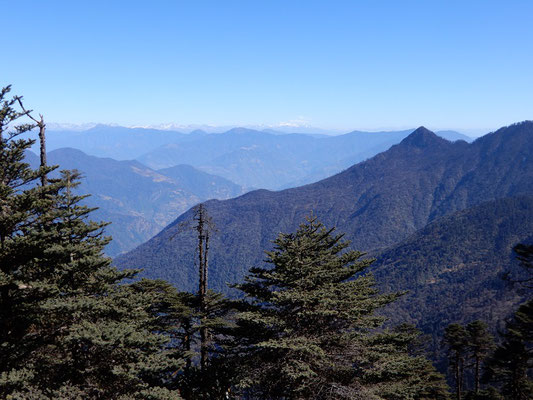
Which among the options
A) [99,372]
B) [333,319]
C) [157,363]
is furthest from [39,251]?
[333,319]

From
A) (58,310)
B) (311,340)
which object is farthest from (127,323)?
(311,340)

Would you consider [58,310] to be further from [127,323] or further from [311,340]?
[311,340]

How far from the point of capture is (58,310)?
12.4 meters

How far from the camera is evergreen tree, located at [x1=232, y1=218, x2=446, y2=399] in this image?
15.2 m

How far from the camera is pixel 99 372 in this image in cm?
1352

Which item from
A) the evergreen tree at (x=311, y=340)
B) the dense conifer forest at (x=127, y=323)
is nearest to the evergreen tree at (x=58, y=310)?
the dense conifer forest at (x=127, y=323)

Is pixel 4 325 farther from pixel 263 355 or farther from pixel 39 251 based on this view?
pixel 263 355

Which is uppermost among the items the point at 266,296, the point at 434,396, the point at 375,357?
the point at 266,296

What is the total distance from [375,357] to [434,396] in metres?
25.5

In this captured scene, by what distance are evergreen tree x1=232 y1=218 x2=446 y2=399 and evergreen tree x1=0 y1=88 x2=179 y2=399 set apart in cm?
430

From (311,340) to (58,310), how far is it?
31.4ft

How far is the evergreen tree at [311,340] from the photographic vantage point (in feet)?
50.0

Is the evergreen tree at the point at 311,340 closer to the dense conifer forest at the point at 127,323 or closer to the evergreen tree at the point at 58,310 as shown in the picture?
the dense conifer forest at the point at 127,323

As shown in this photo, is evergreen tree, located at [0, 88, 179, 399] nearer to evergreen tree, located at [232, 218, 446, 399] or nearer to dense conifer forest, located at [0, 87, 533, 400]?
dense conifer forest, located at [0, 87, 533, 400]
